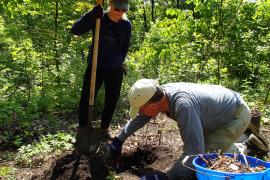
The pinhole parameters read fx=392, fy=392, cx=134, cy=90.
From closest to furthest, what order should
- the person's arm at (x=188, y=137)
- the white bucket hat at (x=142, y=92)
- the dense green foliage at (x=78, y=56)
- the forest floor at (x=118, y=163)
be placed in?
the person's arm at (x=188, y=137) < the white bucket hat at (x=142, y=92) < the forest floor at (x=118, y=163) < the dense green foliage at (x=78, y=56)

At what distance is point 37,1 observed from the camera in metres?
9.85

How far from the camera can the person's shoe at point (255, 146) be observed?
17.5ft

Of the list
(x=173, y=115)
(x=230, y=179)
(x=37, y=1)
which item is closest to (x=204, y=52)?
(x=37, y=1)

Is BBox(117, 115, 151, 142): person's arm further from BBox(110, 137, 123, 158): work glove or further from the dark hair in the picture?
the dark hair

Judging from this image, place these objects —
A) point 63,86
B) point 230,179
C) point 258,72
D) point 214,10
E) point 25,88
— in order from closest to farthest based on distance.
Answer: point 230,179 < point 214,10 < point 63,86 < point 25,88 < point 258,72

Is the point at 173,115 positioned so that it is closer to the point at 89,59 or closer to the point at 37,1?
the point at 89,59

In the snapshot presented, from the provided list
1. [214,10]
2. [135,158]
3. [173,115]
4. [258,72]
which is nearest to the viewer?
[173,115]

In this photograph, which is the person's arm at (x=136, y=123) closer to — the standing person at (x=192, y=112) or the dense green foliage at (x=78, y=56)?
the standing person at (x=192, y=112)

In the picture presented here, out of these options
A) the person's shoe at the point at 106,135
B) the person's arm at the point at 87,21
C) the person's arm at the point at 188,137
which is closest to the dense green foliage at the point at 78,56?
the person's shoe at the point at 106,135

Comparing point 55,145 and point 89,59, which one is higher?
point 89,59

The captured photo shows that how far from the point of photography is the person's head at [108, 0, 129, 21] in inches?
214

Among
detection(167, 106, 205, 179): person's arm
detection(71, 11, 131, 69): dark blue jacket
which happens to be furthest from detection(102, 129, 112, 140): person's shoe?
detection(167, 106, 205, 179): person's arm

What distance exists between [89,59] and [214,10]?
3.60m

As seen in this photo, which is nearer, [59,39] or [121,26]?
[121,26]
